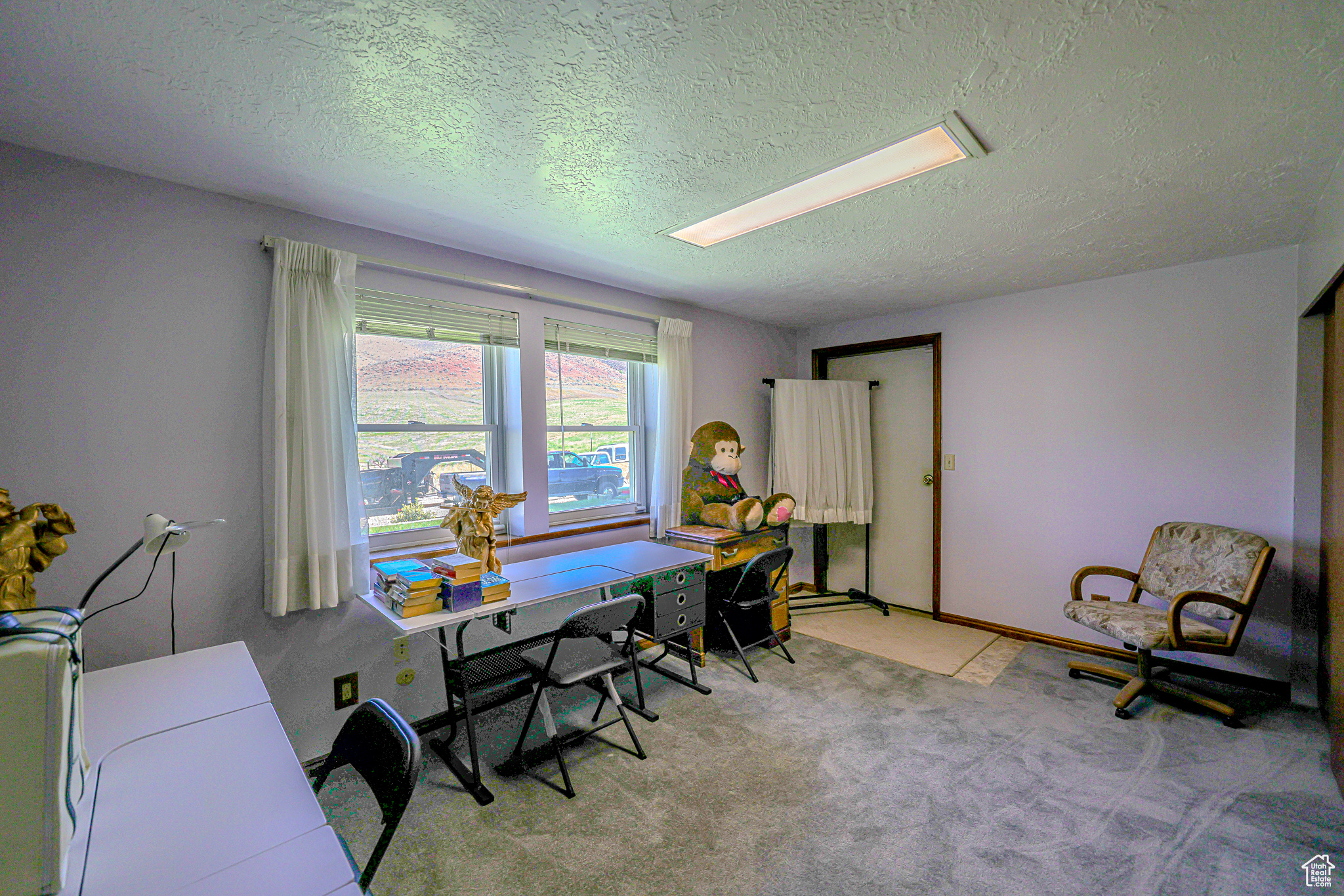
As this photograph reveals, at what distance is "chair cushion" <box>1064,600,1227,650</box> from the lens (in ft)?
8.23

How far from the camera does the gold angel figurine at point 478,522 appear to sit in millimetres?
A: 2340

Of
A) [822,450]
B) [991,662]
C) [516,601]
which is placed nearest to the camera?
[516,601]

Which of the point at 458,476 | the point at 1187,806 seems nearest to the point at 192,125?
the point at 458,476

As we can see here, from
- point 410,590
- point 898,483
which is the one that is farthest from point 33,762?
point 898,483

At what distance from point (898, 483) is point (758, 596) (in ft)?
5.65

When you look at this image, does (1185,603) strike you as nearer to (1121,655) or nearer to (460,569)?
(1121,655)

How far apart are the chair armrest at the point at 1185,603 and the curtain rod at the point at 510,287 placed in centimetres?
317

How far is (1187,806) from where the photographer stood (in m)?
1.93

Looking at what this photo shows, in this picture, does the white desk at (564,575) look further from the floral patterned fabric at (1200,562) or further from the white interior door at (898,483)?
the floral patterned fabric at (1200,562)

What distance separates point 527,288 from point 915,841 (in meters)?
2.96

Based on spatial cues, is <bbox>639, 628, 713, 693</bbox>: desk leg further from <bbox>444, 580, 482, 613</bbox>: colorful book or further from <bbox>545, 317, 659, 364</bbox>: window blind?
<bbox>545, 317, 659, 364</bbox>: window blind

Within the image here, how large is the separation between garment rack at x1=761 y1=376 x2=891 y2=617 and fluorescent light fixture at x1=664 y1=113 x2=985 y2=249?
78.3 inches

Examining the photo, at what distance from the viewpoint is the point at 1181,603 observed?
8.22ft

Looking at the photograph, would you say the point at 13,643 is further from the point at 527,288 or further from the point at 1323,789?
the point at 1323,789
